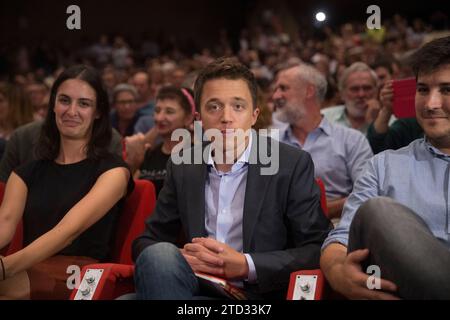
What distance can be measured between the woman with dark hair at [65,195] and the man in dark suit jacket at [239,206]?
0.79ft

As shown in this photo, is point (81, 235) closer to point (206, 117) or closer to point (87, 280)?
point (87, 280)

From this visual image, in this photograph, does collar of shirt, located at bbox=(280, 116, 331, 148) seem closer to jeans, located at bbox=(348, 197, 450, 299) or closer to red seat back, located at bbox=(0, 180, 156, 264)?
red seat back, located at bbox=(0, 180, 156, 264)

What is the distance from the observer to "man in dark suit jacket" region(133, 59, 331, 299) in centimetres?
172

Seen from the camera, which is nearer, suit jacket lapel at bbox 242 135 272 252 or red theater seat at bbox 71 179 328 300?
red theater seat at bbox 71 179 328 300

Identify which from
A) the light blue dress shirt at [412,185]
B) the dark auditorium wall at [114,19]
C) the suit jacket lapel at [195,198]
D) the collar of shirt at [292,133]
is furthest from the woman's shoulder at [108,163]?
the dark auditorium wall at [114,19]

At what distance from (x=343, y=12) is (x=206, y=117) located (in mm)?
7665

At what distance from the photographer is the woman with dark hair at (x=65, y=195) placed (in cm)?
195

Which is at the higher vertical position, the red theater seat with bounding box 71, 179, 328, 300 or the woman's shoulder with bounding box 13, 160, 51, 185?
the woman's shoulder with bounding box 13, 160, 51, 185

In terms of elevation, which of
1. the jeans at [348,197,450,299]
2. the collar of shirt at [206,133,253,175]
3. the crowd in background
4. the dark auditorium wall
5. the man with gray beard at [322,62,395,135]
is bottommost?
the jeans at [348,197,450,299]

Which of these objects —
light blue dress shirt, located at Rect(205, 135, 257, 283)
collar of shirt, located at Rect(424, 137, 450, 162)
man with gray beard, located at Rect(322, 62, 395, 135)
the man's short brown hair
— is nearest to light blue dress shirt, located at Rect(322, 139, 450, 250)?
collar of shirt, located at Rect(424, 137, 450, 162)

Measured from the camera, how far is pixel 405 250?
4.32 ft

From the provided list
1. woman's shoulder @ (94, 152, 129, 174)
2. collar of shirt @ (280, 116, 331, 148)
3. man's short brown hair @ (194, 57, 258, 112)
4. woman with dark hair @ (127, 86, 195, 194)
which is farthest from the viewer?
woman with dark hair @ (127, 86, 195, 194)

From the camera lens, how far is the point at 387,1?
8.67m

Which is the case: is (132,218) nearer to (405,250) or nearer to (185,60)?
(405,250)
